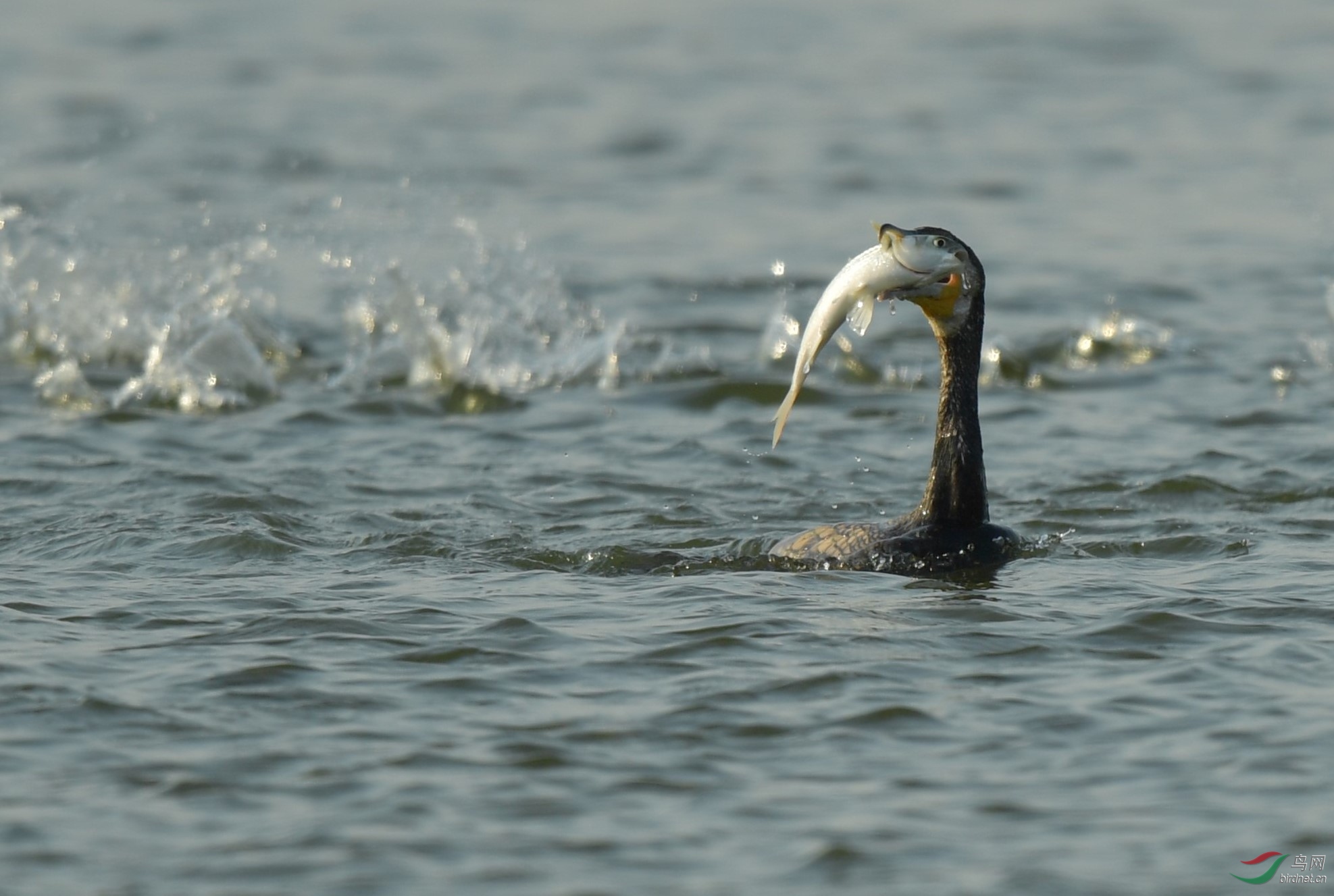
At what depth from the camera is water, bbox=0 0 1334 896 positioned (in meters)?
5.46

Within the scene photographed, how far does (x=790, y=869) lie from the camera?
5105 mm

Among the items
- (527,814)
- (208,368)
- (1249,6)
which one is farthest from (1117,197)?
(527,814)

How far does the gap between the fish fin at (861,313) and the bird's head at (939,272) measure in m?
0.07

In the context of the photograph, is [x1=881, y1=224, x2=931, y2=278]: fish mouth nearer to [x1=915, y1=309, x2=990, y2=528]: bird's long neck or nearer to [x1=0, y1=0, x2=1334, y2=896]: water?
[x1=915, y1=309, x2=990, y2=528]: bird's long neck

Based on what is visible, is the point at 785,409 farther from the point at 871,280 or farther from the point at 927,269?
the point at 927,269

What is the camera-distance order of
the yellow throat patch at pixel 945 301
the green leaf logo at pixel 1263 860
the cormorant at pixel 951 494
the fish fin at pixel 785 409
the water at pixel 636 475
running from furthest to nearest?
the cormorant at pixel 951 494 → the yellow throat patch at pixel 945 301 → the fish fin at pixel 785 409 → the water at pixel 636 475 → the green leaf logo at pixel 1263 860

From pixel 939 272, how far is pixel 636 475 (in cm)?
278

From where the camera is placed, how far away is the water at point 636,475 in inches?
215

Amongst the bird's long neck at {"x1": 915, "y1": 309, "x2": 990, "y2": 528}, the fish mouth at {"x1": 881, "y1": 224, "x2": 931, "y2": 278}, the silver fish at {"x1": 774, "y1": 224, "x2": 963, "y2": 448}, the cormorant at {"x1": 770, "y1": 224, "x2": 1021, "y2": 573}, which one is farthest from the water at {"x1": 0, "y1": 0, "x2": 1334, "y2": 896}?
the fish mouth at {"x1": 881, "y1": 224, "x2": 931, "y2": 278}

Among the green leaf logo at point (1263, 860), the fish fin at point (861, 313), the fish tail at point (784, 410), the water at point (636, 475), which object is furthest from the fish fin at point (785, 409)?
the green leaf logo at point (1263, 860)

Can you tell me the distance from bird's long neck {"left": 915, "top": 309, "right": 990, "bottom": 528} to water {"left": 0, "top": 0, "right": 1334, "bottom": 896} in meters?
0.32

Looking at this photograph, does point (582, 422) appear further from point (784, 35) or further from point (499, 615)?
point (784, 35)

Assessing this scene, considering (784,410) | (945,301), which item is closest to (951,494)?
(945,301)

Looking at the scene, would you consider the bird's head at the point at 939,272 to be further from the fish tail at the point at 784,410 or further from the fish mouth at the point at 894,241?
the fish tail at the point at 784,410
